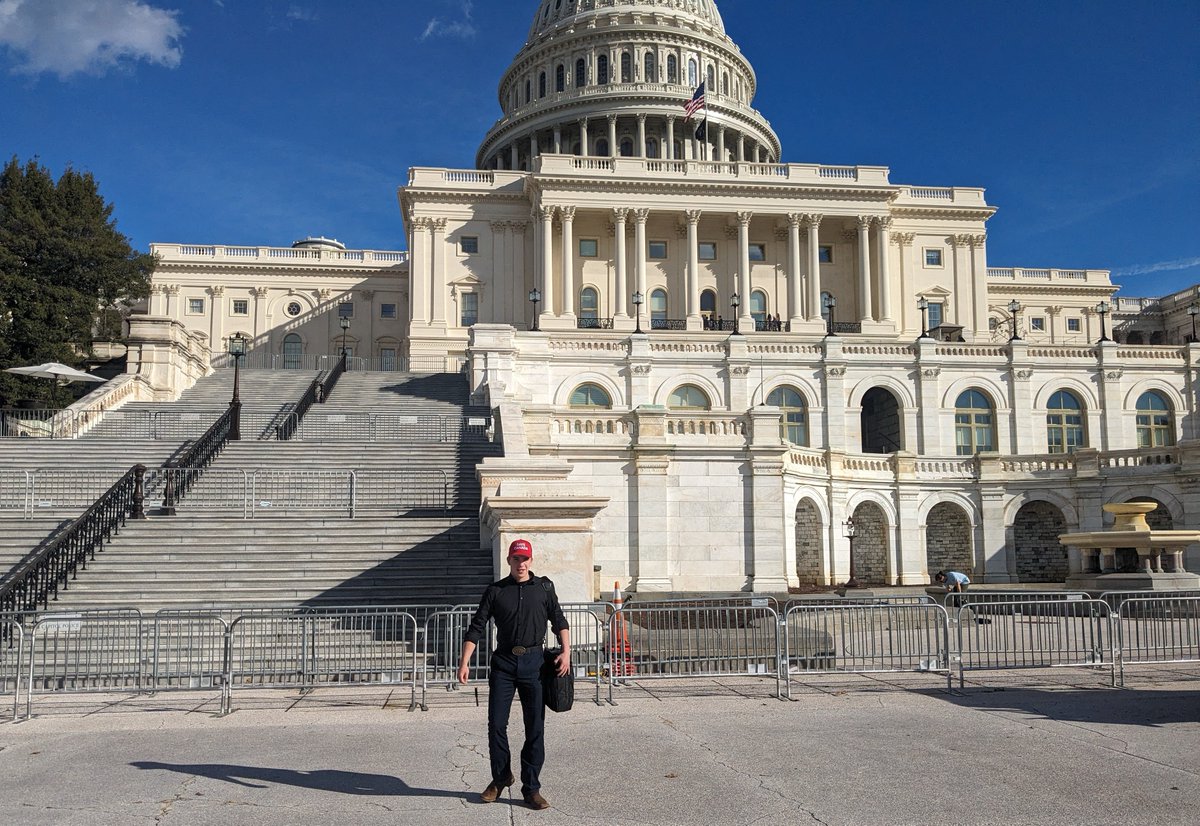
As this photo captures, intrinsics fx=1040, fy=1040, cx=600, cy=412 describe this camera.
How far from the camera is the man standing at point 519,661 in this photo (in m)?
7.83

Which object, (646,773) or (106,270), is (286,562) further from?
(106,270)

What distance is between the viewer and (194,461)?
22.8 meters

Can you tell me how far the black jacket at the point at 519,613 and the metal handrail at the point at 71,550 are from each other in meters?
8.42

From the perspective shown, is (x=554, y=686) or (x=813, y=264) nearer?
(x=554, y=686)

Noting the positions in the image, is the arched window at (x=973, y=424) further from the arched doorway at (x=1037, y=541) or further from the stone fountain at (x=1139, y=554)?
the stone fountain at (x=1139, y=554)

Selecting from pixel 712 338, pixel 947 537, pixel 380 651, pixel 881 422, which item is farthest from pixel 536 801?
pixel 881 422

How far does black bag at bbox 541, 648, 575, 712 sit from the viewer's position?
26.3 feet

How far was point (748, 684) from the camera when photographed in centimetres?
1392

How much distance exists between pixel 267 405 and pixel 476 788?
91.9ft

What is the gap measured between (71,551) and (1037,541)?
3329 centimetres

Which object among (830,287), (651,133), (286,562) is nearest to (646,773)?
(286,562)

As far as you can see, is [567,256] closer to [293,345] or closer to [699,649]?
[293,345]

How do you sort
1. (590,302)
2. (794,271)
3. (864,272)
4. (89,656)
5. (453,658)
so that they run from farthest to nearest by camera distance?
(590,302)
(794,271)
(864,272)
(453,658)
(89,656)

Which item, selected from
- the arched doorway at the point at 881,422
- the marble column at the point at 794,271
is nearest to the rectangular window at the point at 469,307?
the marble column at the point at 794,271
